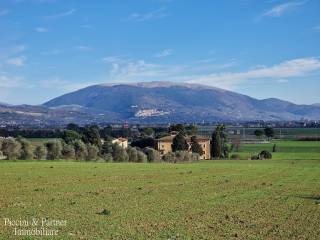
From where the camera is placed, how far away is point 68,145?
10562 cm

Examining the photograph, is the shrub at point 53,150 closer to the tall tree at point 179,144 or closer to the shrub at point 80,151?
the shrub at point 80,151

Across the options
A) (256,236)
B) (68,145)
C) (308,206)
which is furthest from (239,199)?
(68,145)

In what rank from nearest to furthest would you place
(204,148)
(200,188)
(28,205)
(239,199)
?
(28,205) → (239,199) → (200,188) → (204,148)

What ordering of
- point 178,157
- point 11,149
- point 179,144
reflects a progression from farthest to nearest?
point 179,144 → point 178,157 → point 11,149

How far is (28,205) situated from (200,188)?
15510mm

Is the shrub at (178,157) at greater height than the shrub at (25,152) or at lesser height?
lesser

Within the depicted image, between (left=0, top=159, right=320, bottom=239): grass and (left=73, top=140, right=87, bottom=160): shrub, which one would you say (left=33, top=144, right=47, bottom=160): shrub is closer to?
(left=73, top=140, right=87, bottom=160): shrub

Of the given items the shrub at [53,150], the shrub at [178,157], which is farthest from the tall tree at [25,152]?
the shrub at [178,157]

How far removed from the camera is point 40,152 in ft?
327

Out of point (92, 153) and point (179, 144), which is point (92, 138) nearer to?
point (92, 153)

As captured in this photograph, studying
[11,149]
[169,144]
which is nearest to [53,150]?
[11,149]

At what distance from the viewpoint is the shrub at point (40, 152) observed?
99.3 metres

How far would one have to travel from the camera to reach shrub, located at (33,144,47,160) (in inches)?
3910

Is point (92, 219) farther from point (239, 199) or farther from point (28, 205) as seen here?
point (239, 199)
